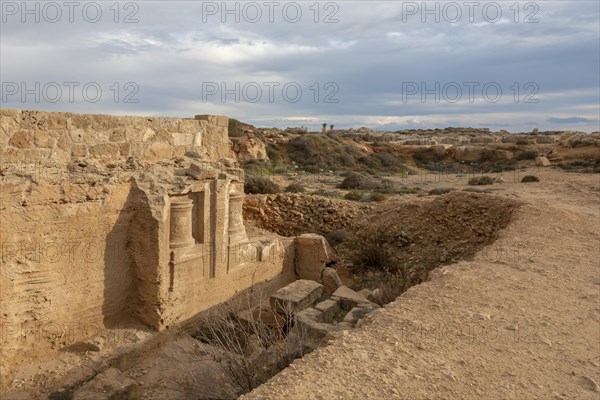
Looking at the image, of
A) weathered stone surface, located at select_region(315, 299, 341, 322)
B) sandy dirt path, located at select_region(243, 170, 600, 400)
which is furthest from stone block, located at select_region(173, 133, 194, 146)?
sandy dirt path, located at select_region(243, 170, 600, 400)

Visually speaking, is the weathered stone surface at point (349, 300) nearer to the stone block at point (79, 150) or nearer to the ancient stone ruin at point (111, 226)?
the ancient stone ruin at point (111, 226)

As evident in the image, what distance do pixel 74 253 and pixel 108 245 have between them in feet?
1.30

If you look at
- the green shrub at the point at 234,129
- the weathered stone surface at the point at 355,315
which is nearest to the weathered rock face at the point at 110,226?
the weathered stone surface at the point at 355,315

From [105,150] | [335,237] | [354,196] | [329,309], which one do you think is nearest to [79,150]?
[105,150]

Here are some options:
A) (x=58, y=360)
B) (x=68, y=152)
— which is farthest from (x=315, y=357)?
A: (x=68, y=152)

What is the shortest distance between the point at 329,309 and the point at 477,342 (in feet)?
6.18

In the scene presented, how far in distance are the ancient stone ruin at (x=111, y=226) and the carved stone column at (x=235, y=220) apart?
0.01m

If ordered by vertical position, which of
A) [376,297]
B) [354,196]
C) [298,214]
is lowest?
[376,297]

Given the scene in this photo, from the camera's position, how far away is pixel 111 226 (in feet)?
16.3

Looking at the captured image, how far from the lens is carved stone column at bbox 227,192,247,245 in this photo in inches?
246

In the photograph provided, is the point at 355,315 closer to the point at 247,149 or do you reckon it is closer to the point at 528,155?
the point at 247,149

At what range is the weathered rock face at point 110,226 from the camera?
4309 millimetres

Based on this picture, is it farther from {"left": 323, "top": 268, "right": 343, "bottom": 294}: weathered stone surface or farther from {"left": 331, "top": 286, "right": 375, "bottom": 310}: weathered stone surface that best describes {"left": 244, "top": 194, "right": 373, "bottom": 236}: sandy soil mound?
{"left": 331, "top": 286, "right": 375, "bottom": 310}: weathered stone surface

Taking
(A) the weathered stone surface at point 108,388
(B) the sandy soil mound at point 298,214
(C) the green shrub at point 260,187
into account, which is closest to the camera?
(A) the weathered stone surface at point 108,388
